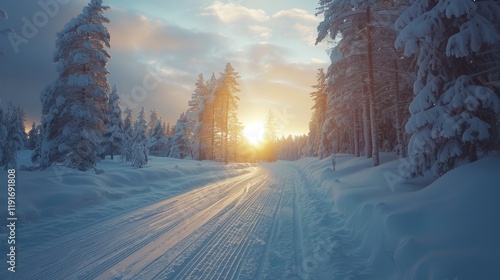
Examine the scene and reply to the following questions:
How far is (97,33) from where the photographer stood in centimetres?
1836

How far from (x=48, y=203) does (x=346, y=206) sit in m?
9.80

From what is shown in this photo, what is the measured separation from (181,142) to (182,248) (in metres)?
54.3

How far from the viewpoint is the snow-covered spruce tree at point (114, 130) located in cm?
4203

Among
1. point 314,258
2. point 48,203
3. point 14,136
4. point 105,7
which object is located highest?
point 105,7

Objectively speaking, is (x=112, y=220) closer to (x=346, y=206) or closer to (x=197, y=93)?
(x=346, y=206)

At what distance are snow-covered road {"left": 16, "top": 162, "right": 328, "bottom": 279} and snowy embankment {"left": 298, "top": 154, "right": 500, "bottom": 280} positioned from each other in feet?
3.54

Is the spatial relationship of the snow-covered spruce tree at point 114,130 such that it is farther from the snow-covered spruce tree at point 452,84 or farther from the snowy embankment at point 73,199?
the snow-covered spruce tree at point 452,84

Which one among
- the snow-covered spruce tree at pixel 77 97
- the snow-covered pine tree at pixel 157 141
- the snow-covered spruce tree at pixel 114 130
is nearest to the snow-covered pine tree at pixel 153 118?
the snow-covered pine tree at pixel 157 141

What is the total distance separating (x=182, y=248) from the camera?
19.1 ft

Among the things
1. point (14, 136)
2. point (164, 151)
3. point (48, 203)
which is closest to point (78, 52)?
point (48, 203)

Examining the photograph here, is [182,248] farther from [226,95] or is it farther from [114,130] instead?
[114,130]

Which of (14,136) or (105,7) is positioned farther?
(14,136)

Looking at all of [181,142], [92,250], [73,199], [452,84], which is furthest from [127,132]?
[452,84]

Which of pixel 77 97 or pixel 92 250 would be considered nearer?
pixel 92 250
